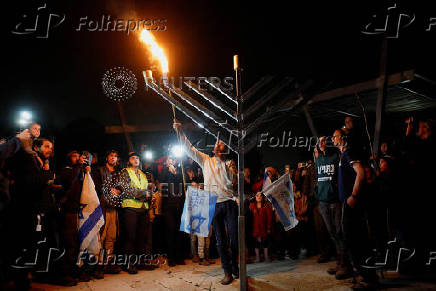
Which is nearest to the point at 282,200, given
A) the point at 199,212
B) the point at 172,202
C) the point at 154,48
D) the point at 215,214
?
the point at 215,214

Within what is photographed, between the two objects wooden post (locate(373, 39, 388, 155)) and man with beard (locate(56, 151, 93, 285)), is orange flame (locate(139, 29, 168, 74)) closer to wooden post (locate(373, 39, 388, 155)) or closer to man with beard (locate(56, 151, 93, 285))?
man with beard (locate(56, 151, 93, 285))

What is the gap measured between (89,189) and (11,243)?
5.27 ft

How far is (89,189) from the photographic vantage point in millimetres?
5555

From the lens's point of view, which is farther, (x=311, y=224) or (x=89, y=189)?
(x=311, y=224)

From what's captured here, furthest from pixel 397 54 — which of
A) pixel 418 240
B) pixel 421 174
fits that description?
pixel 418 240

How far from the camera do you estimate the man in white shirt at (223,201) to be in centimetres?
487

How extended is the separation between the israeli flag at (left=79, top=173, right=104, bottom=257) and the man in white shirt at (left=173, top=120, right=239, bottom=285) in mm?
2058

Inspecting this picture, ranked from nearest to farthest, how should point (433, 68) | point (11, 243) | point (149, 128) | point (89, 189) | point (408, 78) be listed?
point (11, 243)
point (89, 189)
point (408, 78)
point (433, 68)
point (149, 128)

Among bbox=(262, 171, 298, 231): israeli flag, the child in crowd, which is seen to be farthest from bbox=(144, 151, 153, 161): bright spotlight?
bbox=(262, 171, 298, 231): israeli flag

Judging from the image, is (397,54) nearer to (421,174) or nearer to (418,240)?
(421,174)

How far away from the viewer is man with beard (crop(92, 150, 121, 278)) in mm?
5770

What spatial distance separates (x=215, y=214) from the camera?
5.11m

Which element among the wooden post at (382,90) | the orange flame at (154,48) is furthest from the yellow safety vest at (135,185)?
the wooden post at (382,90)

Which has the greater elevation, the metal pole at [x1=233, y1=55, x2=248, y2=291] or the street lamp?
the street lamp
